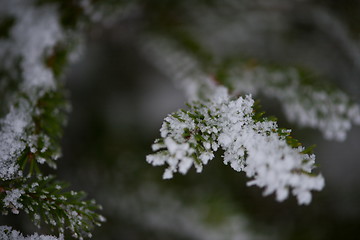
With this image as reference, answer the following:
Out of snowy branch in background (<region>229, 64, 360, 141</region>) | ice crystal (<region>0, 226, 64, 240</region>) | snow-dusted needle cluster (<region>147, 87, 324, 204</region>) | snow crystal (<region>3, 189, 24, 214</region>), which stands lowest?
ice crystal (<region>0, 226, 64, 240</region>)

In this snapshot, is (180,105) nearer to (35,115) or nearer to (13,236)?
(35,115)

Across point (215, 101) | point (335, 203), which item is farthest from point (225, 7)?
point (335, 203)

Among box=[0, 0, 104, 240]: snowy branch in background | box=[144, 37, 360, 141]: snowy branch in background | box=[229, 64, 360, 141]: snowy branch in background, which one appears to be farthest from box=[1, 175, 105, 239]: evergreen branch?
box=[229, 64, 360, 141]: snowy branch in background

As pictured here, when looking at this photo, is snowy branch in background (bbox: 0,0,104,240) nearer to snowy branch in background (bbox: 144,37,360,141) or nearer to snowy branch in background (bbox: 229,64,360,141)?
snowy branch in background (bbox: 144,37,360,141)

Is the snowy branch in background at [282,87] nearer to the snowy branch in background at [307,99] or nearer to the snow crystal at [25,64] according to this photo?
the snowy branch in background at [307,99]

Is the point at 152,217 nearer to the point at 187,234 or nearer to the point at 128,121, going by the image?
the point at 187,234
